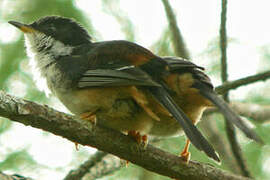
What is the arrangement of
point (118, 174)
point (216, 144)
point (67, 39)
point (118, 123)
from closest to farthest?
point (118, 123), point (67, 39), point (216, 144), point (118, 174)

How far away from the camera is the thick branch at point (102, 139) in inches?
143

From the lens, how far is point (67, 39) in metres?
5.57

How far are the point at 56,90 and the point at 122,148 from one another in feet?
3.72

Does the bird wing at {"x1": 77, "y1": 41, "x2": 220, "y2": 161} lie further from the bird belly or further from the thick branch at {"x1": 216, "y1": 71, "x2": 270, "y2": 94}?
the thick branch at {"x1": 216, "y1": 71, "x2": 270, "y2": 94}

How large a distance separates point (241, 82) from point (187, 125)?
1618 millimetres

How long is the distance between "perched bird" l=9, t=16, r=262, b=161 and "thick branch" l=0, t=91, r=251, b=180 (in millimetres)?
150

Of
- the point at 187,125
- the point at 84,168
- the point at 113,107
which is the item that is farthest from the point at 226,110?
the point at 84,168

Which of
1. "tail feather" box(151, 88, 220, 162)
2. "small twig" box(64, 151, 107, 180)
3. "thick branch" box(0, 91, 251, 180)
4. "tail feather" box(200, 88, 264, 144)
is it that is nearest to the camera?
"thick branch" box(0, 91, 251, 180)


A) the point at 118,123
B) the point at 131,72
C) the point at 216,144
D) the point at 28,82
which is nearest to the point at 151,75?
the point at 131,72

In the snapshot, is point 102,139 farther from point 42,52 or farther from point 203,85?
point 42,52

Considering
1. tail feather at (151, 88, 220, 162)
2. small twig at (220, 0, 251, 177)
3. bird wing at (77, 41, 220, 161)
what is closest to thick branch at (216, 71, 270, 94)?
small twig at (220, 0, 251, 177)

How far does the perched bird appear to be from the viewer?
13.8 ft

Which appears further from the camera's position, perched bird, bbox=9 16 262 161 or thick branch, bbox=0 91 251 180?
perched bird, bbox=9 16 262 161

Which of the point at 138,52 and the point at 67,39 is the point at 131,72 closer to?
the point at 138,52
